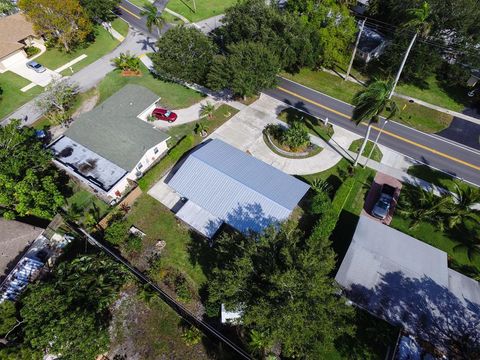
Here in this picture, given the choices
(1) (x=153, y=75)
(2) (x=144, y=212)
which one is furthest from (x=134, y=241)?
(1) (x=153, y=75)

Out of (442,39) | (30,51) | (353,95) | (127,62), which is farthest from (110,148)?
(442,39)

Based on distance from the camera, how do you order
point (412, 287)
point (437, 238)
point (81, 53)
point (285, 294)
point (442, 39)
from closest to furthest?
point (285, 294) < point (412, 287) < point (437, 238) < point (442, 39) < point (81, 53)

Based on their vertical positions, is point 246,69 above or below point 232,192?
above

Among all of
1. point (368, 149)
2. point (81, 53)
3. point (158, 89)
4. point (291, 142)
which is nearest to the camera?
point (291, 142)

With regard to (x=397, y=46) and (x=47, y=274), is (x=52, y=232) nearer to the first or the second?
(x=47, y=274)

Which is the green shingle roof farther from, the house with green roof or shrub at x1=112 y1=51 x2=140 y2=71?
shrub at x1=112 y1=51 x2=140 y2=71

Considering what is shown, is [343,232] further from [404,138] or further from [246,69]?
[246,69]

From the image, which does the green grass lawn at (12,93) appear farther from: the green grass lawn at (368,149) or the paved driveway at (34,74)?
the green grass lawn at (368,149)
